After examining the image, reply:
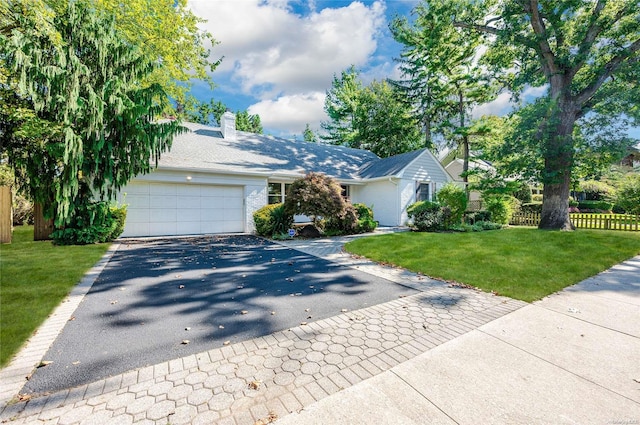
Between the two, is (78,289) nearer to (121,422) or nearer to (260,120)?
(121,422)

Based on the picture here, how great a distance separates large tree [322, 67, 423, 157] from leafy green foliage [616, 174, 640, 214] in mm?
15054

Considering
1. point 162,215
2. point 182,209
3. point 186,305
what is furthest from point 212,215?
point 186,305

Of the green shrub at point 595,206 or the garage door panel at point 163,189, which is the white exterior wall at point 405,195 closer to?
the garage door panel at point 163,189

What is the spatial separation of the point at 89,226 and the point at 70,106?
4.15 metres

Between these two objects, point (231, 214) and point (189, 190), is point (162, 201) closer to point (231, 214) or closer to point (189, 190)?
point (189, 190)

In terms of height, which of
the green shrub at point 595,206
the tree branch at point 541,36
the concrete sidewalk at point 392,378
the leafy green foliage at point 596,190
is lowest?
the concrete sidewalk at point 392,378

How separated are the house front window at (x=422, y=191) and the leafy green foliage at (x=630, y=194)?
35.0ft

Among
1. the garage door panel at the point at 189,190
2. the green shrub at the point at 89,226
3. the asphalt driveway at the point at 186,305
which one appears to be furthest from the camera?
the garage door panel at the point at 189,190

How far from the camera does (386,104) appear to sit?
27.3 m

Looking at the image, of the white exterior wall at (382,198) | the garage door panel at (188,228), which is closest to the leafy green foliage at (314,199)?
the garage door panel at (188,228)

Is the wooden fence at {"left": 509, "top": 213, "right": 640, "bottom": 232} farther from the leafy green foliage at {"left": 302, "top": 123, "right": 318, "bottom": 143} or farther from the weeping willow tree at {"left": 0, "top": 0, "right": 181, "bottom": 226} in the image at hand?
the leafy green foliage at {"left": 302, "top": 123, "right": 318, "bottom": 143}

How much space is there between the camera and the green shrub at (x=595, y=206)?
22484 mm

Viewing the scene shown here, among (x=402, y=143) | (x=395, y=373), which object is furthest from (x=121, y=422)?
(x=402, y=143)

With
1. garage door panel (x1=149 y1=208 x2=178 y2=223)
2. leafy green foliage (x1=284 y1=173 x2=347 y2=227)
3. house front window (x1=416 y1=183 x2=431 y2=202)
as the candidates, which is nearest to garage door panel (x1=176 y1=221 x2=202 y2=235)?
garage door panel (x1=149 y1=208 x2=178 y2=223)
